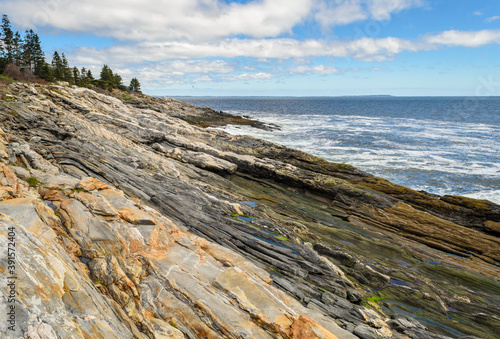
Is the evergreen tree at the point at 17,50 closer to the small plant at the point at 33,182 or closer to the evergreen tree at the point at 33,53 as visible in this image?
the evergreen tree at the point at 33,53

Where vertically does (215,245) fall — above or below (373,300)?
above

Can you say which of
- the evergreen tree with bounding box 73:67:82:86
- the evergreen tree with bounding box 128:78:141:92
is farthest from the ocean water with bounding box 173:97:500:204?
the evergreen tree with bounding box 128:78:141:92

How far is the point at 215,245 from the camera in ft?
44.5

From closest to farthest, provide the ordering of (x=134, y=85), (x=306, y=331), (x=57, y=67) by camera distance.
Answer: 1. (x=306, y=331)
2. (x=57, y=67)
3. (x=134, y=85)

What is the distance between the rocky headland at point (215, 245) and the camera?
7.30m

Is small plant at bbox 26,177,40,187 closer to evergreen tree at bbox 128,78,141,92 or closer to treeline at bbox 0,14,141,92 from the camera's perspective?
treeline at bbox 0,14,141,92

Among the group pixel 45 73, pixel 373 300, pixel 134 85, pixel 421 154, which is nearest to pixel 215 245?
pixel 373 300

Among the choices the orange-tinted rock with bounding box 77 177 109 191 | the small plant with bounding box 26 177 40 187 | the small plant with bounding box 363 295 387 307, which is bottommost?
the small plant with bounding box 363 295 387 307

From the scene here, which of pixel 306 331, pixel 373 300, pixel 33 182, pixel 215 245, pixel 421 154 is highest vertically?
pixel 421 154

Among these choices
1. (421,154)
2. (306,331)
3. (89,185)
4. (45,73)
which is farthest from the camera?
(45,73)

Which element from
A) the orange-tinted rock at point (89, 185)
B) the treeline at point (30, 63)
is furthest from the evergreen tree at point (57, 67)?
the orange-tinted rock at point (89, 185)

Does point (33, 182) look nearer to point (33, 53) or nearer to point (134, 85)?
point (33, 53)

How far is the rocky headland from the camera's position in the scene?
7.30m

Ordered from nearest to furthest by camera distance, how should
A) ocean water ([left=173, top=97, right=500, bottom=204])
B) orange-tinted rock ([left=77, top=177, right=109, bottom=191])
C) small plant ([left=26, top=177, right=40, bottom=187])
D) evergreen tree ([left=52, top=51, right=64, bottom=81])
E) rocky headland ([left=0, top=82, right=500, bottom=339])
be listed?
1. rocky headland ([left=0, top=82, right=500, bottom=339])
2. small plant ([left=26, top=177, right=40, bottom=187])
3. orange-tinted rock ([left=77, top=177, right=109, bottom=191])
4. ocean water ([left=173, top=97, right=500, bottom=204])
5. evergreen tree ([left=52, top=51, right=64, bottom=81])
